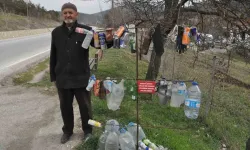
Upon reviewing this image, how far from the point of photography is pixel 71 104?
4.15 metres

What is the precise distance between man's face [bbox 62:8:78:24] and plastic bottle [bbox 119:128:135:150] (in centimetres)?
158

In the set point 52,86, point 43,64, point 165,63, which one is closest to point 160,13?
point 165,63

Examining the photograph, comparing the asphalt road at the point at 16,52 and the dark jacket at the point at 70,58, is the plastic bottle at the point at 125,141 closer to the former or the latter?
A: the dark jacket at the point at 70,58

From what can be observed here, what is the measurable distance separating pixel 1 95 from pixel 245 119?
6.28 meters

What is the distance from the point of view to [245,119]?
24.8 ft

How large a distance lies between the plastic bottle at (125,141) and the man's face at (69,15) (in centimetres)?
158

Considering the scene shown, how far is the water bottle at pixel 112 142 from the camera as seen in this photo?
366 cm

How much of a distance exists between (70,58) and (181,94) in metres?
1.53

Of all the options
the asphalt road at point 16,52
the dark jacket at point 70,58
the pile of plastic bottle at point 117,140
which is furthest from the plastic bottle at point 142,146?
the asphalt road at point 16,52

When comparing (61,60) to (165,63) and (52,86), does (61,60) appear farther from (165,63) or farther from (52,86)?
(165,63)

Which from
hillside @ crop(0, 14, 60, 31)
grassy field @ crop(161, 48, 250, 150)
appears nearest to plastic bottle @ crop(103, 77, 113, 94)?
grassy field @ crop(161, 48, 250, 150)

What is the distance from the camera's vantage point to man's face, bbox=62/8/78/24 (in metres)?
3.69

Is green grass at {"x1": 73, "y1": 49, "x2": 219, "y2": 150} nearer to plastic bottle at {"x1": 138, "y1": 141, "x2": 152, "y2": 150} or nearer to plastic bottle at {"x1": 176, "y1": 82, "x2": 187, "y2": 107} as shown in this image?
plastic bottle at {"x1": 138, "y1": 141, "x2": 152, "y2": 150}

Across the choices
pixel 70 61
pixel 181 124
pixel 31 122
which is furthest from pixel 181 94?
pixel 31 122
